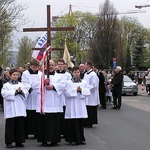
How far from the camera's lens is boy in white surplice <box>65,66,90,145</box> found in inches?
382

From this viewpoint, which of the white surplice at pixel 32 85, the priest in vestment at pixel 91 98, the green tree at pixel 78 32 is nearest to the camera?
the white surplice at pixel 32 85

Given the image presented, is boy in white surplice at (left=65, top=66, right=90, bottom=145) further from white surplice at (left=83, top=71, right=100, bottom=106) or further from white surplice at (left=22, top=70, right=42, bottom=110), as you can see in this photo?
white surplice at (left=83, top=71, right=100, bottom=106)

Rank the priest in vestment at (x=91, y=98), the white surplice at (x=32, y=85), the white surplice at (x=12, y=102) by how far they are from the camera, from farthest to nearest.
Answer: the priest in vestment at (x=91, y=98)
the white surplice at (x=32, y=85)
the white surplice at (x=12, y=102)

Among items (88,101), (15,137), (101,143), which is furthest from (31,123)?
(88,101)

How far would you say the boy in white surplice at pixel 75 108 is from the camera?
970 cm

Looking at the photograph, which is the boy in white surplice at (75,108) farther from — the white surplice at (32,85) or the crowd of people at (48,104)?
the white surplice at (32,85)

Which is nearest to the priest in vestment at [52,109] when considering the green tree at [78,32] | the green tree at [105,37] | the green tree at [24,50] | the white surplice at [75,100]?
the white surplice at [75,100]

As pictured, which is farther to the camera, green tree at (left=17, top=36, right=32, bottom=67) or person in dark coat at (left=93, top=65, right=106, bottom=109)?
green tree at (left=17, top=36, right=32, bottom=67)

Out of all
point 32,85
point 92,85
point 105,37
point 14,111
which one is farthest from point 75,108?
point 105,37

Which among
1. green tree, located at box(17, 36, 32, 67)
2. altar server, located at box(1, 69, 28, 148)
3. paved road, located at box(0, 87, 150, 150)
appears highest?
green tree, located at box(17, 36, 32, 67)

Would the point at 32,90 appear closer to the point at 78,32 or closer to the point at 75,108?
the point at 75,108

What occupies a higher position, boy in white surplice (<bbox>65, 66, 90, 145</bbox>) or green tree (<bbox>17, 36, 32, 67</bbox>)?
green tree (<bbox>17, 36, 32, 67</bbox>)

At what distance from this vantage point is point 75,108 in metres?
9.74

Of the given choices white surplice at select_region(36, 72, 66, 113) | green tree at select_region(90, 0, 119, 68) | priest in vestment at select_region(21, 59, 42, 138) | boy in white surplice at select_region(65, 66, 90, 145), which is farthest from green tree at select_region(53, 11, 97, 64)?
white surplice at select_region(36, 72, 66, 113)
